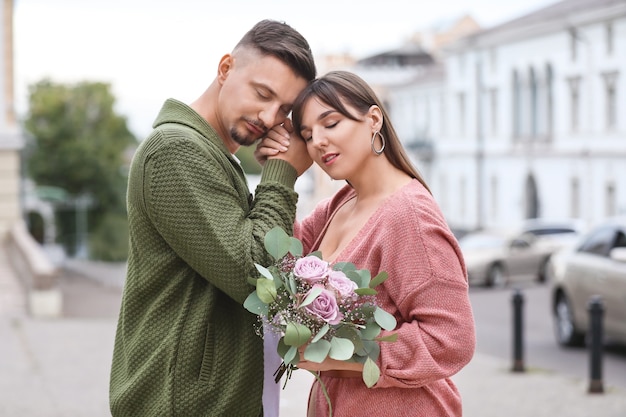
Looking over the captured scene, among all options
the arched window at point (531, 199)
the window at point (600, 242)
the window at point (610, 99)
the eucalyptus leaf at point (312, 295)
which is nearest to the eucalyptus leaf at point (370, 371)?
the eucalyptus leaf at point (312, 295)

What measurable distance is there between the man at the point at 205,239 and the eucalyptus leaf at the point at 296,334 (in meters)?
0.23

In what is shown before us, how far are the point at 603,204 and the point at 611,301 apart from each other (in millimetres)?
29679

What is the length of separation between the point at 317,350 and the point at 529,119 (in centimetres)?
4710

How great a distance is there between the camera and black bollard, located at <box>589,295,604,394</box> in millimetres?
10609

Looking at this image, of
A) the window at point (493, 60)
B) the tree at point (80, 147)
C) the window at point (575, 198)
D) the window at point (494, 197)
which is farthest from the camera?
the tree at point (80, 147)

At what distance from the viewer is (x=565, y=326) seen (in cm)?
1461

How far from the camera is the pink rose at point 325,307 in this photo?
3.04 meters

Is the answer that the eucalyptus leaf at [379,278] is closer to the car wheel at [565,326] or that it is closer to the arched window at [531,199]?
the car wheel at [565,326]

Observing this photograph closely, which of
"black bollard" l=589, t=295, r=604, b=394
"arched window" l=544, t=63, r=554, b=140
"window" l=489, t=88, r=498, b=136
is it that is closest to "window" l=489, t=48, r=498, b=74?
"window" l=489, t=88, r=498, b=136

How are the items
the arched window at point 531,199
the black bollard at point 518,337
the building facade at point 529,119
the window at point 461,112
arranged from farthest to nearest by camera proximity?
the window at point 461,112 → the arched window at point 531,199 → the building facade at point 529,119 → the black bollard at point 518,337

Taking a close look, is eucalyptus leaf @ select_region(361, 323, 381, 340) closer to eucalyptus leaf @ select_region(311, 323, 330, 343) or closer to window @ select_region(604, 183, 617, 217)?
eucalyptus leaf @ select_region(311, 323, 330, 343)

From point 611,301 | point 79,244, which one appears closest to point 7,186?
point 611,301

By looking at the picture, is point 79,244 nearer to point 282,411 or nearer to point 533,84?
point 533,84

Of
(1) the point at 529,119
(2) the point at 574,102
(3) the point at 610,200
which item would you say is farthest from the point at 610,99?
(1) the point at 529,119
